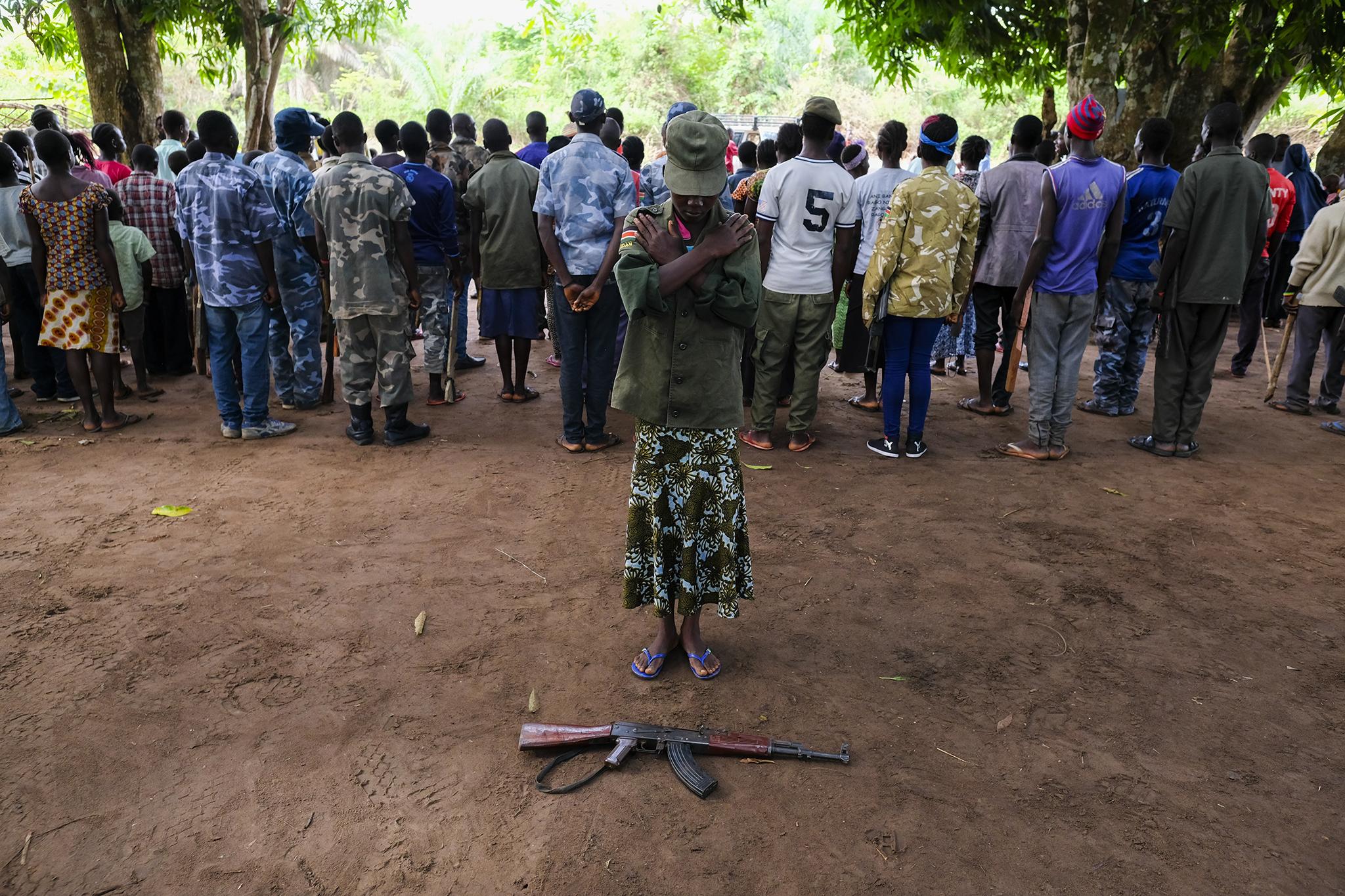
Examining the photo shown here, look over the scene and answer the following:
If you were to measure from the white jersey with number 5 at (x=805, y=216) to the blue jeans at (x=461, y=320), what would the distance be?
2.43 metres

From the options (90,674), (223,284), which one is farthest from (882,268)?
(90,674)

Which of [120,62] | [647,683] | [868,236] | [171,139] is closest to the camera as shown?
[647,683]

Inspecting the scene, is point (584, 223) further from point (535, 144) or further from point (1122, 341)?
point (1122, 341)

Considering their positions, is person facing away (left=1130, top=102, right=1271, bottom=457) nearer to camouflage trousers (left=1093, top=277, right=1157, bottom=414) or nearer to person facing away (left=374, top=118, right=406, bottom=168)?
camouflage trousers (left=1093, top=277, right=1157, bottom=414)

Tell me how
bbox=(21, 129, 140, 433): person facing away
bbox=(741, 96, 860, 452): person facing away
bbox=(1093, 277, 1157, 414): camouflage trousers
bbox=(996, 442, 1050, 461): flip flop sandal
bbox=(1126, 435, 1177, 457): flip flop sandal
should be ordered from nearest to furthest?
bbox=(741, 96, 860, 452): person facing away < bbox=(21, 129, 140, 433): person facing away < bbox=(996, 442, 1050, 461): flip flop sandal < bbox=(1126, 435, 1177, 457): flip flop sandal < bbox=(1093, 277, 1157, 414): camouflage trousers

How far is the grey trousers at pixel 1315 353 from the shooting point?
6.76m

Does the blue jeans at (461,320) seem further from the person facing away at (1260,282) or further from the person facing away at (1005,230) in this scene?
the person facing away at (1260,282)

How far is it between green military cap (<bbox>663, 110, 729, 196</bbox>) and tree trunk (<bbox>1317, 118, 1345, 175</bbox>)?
1141 cm

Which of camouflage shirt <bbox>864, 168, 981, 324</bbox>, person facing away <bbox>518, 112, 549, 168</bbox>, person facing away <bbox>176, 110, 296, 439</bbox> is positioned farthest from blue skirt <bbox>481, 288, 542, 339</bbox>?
camouflage shirt <bbox>864, 168, 981, 324</bbox>

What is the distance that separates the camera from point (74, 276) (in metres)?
5.57

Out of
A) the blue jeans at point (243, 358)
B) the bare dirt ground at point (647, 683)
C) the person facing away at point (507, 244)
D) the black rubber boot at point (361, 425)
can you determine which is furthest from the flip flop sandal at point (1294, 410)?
the blue jeans at point (243, 358)

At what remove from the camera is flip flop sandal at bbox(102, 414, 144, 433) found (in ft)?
19.9

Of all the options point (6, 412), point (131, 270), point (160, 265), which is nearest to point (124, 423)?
point (6, 412)

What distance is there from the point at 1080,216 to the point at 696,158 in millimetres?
3592
